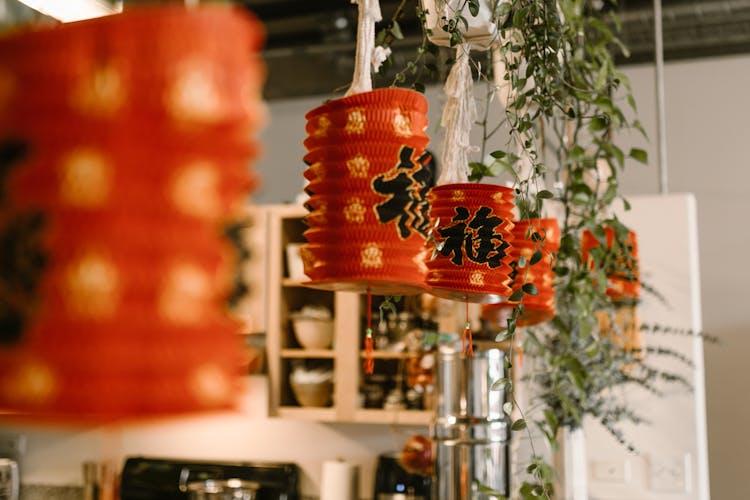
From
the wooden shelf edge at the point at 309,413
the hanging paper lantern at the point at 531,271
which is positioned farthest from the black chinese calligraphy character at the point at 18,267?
the wooden shelf edge at the point at 309,413

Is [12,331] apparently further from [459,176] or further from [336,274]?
[459,176]

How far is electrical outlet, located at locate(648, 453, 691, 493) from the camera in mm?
2766

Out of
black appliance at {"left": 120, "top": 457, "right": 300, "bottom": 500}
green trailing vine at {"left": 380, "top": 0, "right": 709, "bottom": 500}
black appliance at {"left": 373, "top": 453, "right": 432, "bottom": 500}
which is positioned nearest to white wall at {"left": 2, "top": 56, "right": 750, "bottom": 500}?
black appliance at {"left": 120, "top": 457, "right": 300, "bottom": 500}

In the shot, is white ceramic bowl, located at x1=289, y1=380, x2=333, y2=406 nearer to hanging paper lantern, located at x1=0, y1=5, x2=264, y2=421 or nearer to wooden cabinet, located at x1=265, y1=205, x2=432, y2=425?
wooden cabinet, located at x1=265, y1=205, x2=432, y2=425

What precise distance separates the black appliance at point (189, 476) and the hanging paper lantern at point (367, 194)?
3.14 m

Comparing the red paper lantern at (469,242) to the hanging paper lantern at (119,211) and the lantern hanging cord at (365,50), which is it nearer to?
the lantern hanging cord at (365,50)

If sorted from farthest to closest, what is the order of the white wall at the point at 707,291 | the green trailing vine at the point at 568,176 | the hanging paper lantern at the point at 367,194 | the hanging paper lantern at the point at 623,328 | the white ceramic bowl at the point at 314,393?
the white wall at the point at 707,291
the white ceramic bowl at the point at 314,393
the hanging paper lantern at the point at 623,328
the green trailing vine at the point at 568,176
the hanging paper lantern at the point at 367,194

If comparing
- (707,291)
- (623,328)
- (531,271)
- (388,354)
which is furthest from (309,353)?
(531,271)

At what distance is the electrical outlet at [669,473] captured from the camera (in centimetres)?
277

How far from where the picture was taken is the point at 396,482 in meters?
3.69

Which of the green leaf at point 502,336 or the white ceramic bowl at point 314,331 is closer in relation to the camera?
the green leaf at point 502,336

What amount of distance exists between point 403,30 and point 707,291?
201cm

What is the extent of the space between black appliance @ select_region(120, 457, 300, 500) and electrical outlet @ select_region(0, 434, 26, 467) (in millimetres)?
795

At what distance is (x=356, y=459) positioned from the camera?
13.6ft
